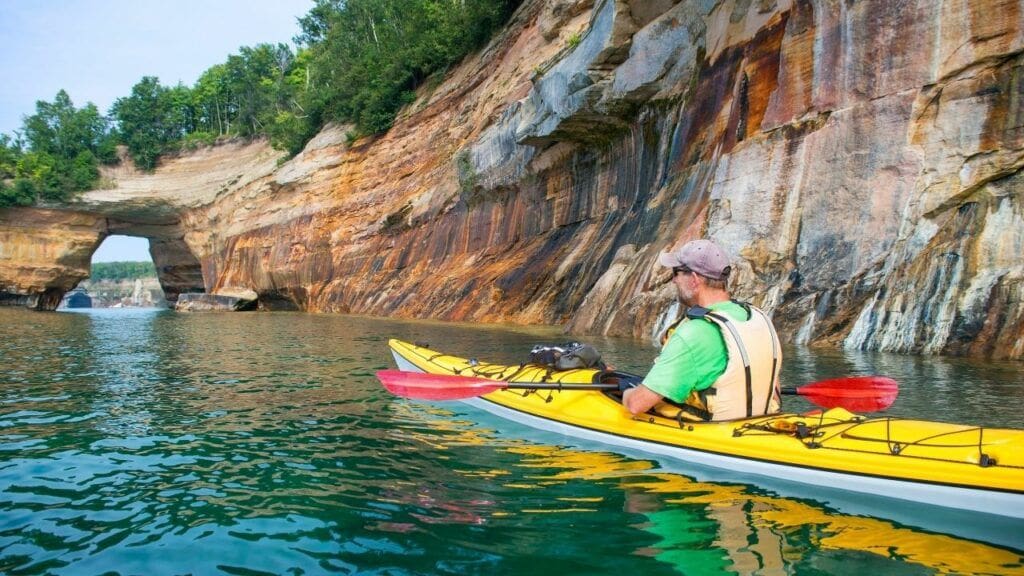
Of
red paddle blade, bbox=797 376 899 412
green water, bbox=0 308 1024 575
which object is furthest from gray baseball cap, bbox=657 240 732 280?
red paddle blade, bbox=797 376 899 412

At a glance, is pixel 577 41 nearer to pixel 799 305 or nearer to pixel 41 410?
pixel 799 305

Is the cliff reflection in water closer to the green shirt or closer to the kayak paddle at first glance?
the green shirt

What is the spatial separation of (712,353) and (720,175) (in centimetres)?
1069

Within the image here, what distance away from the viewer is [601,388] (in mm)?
5480

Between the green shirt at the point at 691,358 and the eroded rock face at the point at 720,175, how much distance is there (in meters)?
7.48

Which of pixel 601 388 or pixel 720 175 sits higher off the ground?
pixel 720 175

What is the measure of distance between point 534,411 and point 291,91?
4492 cm

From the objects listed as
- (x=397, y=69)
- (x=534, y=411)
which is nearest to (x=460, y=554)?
(x=534, y=411)

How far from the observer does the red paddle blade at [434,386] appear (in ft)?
18.3

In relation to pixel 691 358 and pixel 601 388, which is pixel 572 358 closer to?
pixel 601 388

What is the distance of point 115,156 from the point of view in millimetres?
44688

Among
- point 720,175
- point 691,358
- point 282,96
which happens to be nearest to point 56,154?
point 282,96

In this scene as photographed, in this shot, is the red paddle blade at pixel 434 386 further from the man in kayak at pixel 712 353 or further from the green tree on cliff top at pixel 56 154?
the green tree on cliff top at pixel 56 154

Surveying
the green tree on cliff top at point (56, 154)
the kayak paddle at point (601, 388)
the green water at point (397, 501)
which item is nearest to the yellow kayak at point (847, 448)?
the green water at point (397, 501)
